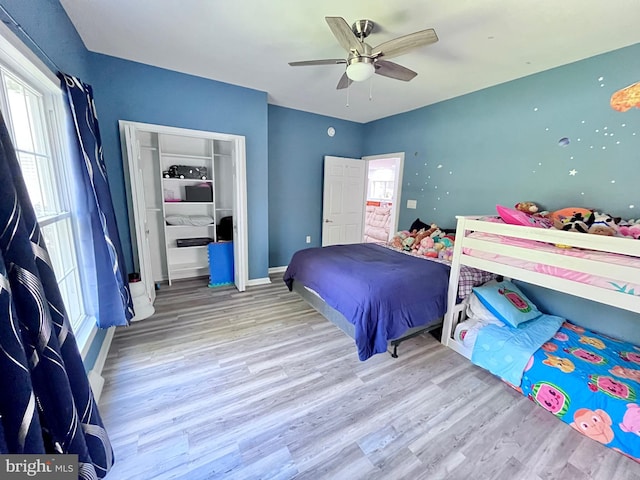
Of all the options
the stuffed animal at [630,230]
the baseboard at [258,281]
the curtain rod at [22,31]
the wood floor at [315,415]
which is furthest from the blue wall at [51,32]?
the stuffed animal at [630,230]

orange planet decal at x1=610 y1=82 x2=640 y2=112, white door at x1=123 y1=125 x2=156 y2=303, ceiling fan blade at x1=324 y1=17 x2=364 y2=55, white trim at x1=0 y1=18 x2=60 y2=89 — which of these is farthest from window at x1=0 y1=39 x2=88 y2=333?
orange planet decal at x1=610 y1=82 x2=640 y2=112

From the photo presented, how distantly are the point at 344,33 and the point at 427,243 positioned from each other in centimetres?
231

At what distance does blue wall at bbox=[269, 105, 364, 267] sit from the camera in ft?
13.6

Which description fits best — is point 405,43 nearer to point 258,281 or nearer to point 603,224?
point 603,224

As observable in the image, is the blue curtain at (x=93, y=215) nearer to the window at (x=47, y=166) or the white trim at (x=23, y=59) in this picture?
the window at (x=47, y=166)

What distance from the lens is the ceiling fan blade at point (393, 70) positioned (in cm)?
196

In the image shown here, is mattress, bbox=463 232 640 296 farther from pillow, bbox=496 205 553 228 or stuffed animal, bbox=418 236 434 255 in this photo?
stuffed animal, bbox=418 236 434 255

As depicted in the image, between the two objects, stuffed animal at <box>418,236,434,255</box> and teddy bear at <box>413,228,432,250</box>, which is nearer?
stuffed animal at <box>418,236,434,255</box>

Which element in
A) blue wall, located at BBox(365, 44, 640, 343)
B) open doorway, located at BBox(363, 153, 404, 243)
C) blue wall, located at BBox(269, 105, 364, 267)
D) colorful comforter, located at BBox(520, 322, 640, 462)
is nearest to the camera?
colorful comforter, located at BBox(520, 322, 640, 462)

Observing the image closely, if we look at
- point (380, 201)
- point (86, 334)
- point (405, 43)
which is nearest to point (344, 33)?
point (405, 43)

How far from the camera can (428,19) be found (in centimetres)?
185

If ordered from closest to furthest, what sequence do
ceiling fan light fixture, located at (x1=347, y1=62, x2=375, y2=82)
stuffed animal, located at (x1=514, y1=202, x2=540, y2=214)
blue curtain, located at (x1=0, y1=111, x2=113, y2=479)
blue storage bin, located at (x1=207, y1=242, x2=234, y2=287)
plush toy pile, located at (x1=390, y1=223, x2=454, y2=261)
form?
blue curtain, located at (x1=0, y1=111, x2=113, y2=479) → ceiling fan light fixture, located at (x1=347, y1=62, x2=375, y2=82) → stuffed animal, located at (x1=514, y1=202, x2=540, y2=214) → plush toy pile, located at (x1=390, y1=223, x2=454, y2=261) → blue storage bin, located at (x1=207, y1=242, x2=234, y2=287)

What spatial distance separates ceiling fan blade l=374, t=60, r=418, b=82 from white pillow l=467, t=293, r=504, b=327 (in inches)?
79.8

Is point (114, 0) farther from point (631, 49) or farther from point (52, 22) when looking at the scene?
point (631, 49)
